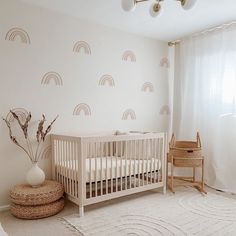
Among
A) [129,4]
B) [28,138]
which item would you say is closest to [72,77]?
[28,138]

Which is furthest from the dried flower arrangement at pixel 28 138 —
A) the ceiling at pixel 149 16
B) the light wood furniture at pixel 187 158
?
the light wood furniture at pixel 187 158

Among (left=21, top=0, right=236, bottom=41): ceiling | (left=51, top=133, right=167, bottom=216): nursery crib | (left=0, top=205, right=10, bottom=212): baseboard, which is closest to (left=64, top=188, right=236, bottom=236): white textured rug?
(left=51, top=133, right=167, bottom=216): nursery crib

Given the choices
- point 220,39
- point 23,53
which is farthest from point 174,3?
point 23,53

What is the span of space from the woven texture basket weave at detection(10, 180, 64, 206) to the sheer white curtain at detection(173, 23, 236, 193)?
7.09 feet

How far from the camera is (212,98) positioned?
350cm

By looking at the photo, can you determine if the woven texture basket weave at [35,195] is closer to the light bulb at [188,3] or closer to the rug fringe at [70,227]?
the rug fringe at [70,227]

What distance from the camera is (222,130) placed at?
3.37 meters

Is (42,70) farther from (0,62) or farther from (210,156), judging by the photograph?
(210,156)

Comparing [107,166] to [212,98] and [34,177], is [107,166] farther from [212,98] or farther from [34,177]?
[212,98]

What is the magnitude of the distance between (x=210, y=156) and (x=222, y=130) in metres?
0.43

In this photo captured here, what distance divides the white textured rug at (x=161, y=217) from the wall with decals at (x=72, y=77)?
97cm

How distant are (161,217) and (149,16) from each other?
234 cm

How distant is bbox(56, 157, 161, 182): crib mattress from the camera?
259 cm

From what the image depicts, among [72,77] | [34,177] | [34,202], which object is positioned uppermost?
[72,77]
